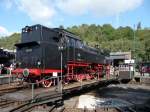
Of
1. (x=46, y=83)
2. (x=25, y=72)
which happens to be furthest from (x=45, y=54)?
(x=46, y=83)

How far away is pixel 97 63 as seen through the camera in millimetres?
27953

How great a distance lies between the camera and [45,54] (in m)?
17.0

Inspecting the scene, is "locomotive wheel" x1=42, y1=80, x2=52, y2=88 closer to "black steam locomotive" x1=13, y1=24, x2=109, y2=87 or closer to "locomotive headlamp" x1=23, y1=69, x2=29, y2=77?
"black steam locomotive" x1=13, y1=24, x2=109, y2=87

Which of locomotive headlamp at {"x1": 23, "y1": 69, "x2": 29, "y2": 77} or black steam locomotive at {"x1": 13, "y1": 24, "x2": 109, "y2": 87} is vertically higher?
black steam locomotive at {"x1": 13, "y1": 24, "x2": 109, "y2": 87}

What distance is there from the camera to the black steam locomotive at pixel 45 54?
16781 mm

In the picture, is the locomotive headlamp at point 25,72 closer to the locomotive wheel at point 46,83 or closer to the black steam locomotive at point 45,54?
the black steam locomotive at point 45,54

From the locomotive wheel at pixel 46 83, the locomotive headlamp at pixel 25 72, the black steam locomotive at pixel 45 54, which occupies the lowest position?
the locomotive wheel at pixel 46 83

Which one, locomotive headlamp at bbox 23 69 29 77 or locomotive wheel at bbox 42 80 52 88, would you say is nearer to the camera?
locomotive headlamp at bbox 23 69 29 77

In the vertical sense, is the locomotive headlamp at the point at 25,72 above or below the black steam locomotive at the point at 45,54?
below

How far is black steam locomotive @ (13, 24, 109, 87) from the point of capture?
661 inches

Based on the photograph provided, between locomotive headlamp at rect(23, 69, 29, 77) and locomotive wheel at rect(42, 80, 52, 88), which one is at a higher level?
locomotive headlamp at rect(23, 69, 29, 77)

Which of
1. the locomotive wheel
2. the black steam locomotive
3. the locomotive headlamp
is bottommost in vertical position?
the locomotive wheel

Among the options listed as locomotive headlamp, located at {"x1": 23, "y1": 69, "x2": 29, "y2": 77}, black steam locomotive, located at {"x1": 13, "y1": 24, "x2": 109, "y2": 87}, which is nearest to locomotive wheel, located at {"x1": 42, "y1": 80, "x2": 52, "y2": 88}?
black steam locomotive, located at {"x1": 13, "y1": 24, "x2": 109, "y2": 87}

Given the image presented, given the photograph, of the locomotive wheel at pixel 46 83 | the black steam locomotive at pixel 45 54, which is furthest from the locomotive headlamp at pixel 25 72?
the locomotive wheel at pixel 46 83
